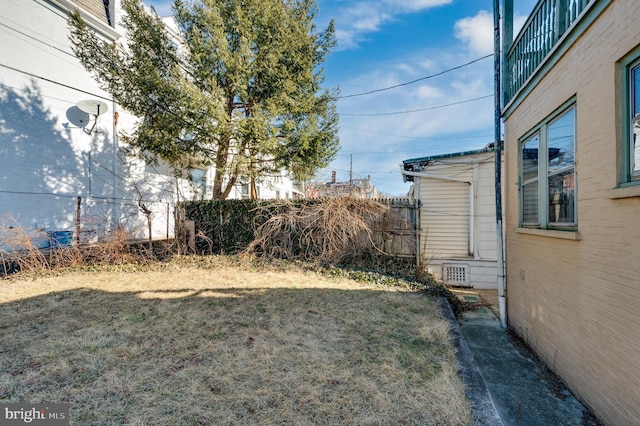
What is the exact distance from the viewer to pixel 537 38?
4.02 metres


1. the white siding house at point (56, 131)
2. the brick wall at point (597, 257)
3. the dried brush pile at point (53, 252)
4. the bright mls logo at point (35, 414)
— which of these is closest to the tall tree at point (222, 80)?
the white siding house at point (56, 131)

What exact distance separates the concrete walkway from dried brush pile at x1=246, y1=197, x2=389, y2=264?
11.1 feet

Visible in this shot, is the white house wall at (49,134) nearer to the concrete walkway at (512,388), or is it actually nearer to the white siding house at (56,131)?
the white siding house at (56,131)

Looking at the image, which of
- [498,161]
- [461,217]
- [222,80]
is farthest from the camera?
[222,80]

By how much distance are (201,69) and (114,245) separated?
16.9 ft

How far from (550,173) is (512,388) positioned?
8.87ft

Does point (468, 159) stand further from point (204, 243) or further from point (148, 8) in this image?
point (148, 8)

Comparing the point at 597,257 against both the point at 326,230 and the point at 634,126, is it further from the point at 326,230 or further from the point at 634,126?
the point at 326,230

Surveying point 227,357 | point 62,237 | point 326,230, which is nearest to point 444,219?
point 326,230

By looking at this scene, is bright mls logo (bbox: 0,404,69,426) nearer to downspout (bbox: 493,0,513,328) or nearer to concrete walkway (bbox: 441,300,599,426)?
concrete walkway (bbox: 441,300,599,426)

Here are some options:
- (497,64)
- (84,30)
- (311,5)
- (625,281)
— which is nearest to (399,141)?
(311,5)

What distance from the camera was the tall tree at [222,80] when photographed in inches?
288

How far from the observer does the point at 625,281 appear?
2244mm

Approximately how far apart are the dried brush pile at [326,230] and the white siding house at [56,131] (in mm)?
4086
